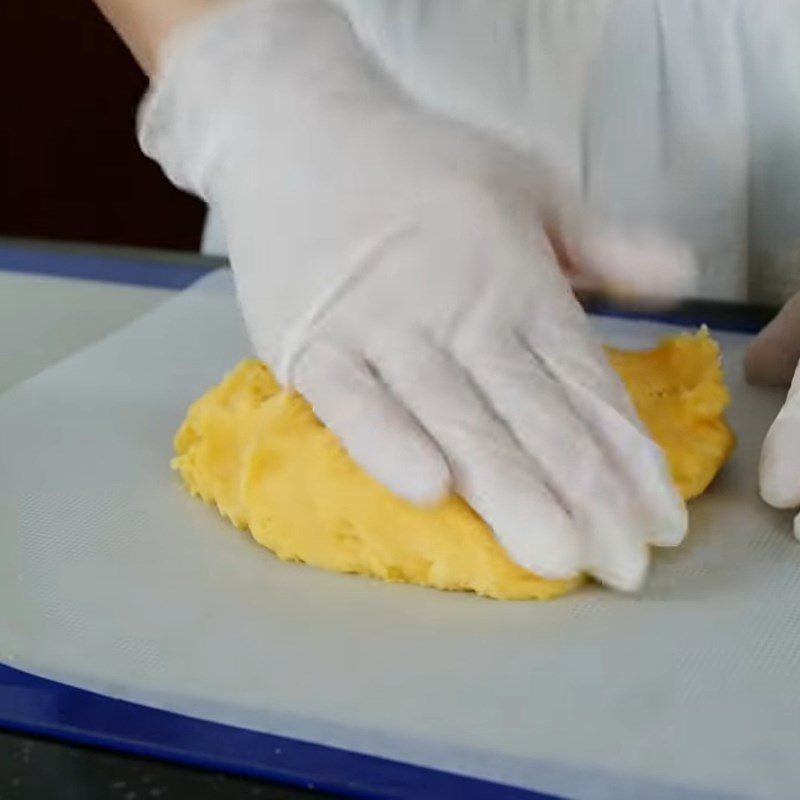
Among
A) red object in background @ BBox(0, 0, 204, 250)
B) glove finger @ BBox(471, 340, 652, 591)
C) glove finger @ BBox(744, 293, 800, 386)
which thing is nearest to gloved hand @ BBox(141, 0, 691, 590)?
glove finger @ BBox(471, 340, 652, 591)

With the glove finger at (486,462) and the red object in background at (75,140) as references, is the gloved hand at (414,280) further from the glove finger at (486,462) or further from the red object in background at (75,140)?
the red object in background at (75,140)

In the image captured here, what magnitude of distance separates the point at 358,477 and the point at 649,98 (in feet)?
1.65

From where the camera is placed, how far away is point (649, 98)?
42.8 inches

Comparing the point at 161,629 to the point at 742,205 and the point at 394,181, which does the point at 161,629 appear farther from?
the point at 742,205

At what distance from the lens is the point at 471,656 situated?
652 millimetres

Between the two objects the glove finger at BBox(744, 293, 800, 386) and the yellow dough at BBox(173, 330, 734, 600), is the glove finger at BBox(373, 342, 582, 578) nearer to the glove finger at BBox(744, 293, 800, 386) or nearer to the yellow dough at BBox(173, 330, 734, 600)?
the yellow dough at BBox(173, 330, 734, 600)

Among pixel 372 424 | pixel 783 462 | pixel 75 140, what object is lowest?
pixel 75 140

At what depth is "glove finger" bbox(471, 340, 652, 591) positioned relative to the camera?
69 centimetres

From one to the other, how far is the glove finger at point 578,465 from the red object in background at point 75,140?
1238 millimetres

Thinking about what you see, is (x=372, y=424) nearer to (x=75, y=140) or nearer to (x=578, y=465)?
(x=578, y=465)

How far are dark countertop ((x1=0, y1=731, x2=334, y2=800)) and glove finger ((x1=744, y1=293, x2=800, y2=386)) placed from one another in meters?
0.51

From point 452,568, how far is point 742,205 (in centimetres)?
50

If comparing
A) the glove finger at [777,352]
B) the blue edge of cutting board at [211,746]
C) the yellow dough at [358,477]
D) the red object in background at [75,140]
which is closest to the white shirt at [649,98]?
the glove finger at [777,352]

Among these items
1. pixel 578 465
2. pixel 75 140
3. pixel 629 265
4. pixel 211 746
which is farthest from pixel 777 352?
pixel 75 140
